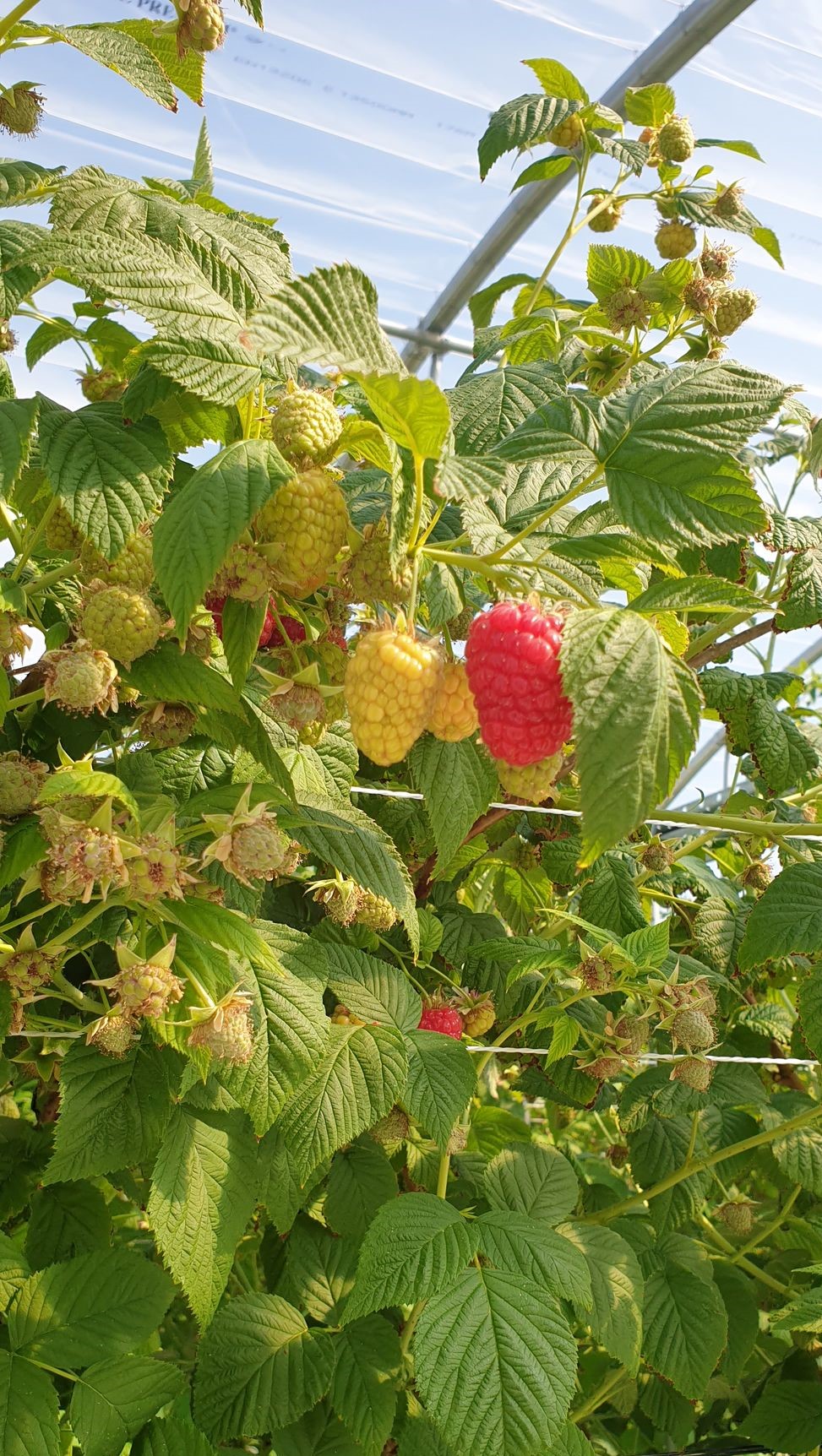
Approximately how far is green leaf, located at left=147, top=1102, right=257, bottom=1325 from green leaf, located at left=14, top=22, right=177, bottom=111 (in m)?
0.94

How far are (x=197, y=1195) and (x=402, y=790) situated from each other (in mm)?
553

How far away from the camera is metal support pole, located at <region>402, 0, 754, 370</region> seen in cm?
334

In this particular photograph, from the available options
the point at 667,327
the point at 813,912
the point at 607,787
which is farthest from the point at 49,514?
the point at 667,327

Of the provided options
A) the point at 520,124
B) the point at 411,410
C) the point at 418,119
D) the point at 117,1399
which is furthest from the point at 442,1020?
the point at 418,119

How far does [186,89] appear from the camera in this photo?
1.22m

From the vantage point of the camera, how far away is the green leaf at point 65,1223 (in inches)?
45.9

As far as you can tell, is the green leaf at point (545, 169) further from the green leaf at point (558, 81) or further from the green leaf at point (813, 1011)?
the green leaf at point (813, 1011)

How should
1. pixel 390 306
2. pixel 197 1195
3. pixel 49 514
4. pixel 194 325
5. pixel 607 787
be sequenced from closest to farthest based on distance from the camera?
pixel 607 787
pixel 194 325
pixel 49 514
pixel 197 1195
pixel 390 306

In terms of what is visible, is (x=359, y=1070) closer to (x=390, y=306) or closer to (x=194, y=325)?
(x=194, y=325)

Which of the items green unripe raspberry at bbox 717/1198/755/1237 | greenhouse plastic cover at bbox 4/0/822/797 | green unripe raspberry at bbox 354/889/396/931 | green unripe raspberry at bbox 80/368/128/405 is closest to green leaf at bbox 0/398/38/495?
green unripe raspberry at bbox 80/368/128/405

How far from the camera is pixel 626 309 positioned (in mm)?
1484

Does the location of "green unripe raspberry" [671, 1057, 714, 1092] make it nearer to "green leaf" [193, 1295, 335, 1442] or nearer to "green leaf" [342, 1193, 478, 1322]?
"green leaf" [342, 1193, 478, 1322]

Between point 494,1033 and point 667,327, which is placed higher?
point 667,327

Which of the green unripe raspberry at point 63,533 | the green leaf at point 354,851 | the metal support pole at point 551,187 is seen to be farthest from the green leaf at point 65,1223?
the metal support pole at point 551,187
